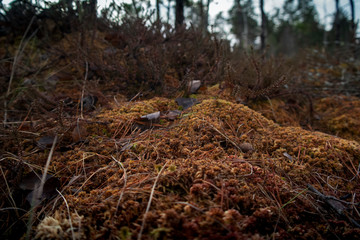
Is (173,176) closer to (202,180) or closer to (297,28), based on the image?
(202,180)

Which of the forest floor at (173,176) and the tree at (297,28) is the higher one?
the tree at (297,28)

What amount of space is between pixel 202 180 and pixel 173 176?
0.14 m

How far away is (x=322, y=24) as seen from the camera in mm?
22969

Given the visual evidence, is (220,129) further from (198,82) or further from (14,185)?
(14,185)

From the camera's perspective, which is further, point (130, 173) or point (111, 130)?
point (111, 130)

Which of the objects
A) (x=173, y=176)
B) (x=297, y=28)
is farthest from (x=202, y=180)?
(x=297, y=28)

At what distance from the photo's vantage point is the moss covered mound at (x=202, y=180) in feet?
2.74

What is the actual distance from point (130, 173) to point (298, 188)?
0.94 m

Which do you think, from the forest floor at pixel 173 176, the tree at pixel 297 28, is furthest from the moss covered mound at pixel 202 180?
A: the tree at pixel 297 28

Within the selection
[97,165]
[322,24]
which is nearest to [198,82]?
[97,165]

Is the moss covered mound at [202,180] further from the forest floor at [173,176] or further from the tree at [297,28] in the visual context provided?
the tree at [297,28]

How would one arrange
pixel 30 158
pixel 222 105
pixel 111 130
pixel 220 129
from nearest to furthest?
pixel 30 158 → pixel 220 129 → pixel 111 130 → pixel 222 105

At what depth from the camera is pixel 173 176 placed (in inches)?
40.1

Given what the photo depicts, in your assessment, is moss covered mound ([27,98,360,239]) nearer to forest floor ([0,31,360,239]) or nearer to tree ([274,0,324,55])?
forest floor ([0,31,360,239])
